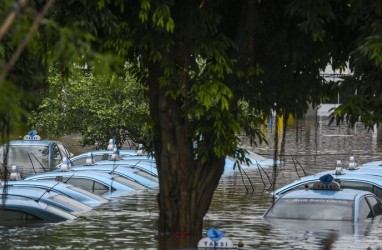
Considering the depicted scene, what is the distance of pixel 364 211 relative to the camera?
1741cm

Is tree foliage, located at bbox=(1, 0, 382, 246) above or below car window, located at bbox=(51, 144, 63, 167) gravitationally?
above

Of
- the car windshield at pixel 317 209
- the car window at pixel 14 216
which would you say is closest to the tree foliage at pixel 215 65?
the car windshield at pixel 317 209

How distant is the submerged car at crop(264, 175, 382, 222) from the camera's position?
17.1 meters

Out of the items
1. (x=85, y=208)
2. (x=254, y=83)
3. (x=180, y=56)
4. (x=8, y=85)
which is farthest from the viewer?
(x=85, y=208)

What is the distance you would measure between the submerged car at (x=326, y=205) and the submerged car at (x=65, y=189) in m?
4.14

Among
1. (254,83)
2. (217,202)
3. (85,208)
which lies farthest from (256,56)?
(217,202)

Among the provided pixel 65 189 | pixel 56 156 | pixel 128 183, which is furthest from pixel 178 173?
pixel 56 156

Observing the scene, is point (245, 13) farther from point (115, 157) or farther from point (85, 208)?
point (115, 157)

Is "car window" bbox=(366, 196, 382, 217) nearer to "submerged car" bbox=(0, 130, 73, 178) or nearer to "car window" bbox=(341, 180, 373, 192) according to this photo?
"car window" bbox=(341, 180, 373, 192)

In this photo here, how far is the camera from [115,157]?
27.6 meters

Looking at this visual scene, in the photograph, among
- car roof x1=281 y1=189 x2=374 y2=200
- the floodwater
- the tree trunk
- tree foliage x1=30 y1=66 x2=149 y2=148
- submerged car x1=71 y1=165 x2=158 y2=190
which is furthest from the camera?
tree foliage x1=30 y1=66 x2=149 y2=148

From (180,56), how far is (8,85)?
794 cm

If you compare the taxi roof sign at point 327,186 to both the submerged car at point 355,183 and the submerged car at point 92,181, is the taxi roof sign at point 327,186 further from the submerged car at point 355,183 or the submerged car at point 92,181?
the submerged car at point 92,181

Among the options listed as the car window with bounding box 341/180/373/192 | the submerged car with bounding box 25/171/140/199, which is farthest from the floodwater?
the car window with bounding box 341/180/373/192
